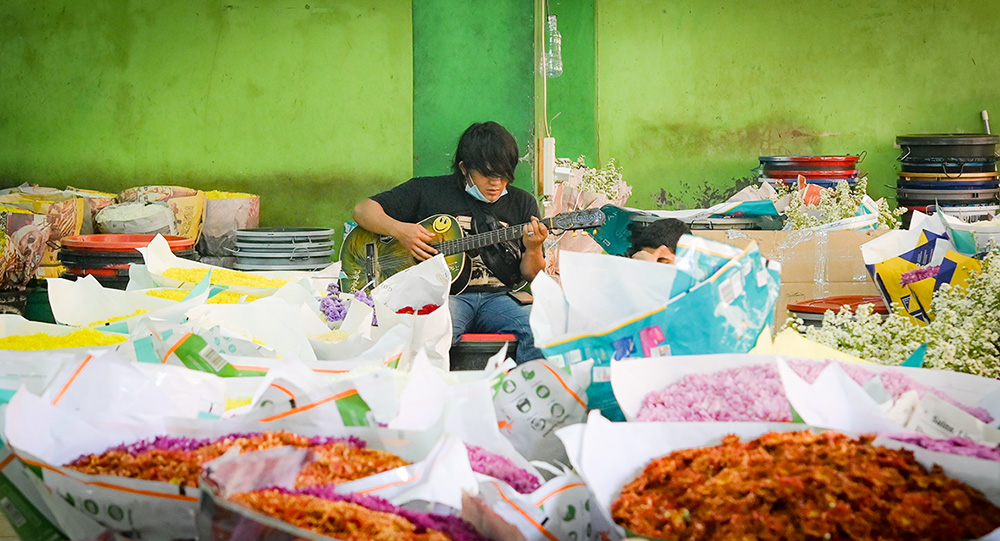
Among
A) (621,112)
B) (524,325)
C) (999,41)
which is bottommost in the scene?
(524,325)

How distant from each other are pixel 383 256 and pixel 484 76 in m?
1.45

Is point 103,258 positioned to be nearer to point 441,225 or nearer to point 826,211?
point 441,225

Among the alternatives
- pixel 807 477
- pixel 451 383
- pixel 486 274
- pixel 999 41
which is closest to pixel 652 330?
pixel 451 383

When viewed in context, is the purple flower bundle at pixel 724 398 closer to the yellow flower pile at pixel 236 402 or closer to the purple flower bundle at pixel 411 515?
the purple flower bundle at pixel 411 515

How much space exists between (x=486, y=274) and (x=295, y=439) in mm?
2767

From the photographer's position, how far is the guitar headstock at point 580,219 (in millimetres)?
3588

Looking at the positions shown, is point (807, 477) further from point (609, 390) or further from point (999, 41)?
point (999, 41)

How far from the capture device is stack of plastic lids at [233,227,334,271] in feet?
13.2

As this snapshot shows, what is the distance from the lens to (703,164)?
700 centimetres

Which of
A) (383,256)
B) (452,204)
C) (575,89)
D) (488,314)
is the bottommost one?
(488,314)

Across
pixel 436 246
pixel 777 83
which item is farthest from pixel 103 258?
pixel 777 83

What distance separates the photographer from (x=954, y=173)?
558 cm

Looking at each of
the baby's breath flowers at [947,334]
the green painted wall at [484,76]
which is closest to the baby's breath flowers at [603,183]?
the green painted wall at [484,76]

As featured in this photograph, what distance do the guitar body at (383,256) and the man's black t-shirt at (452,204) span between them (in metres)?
0.05
